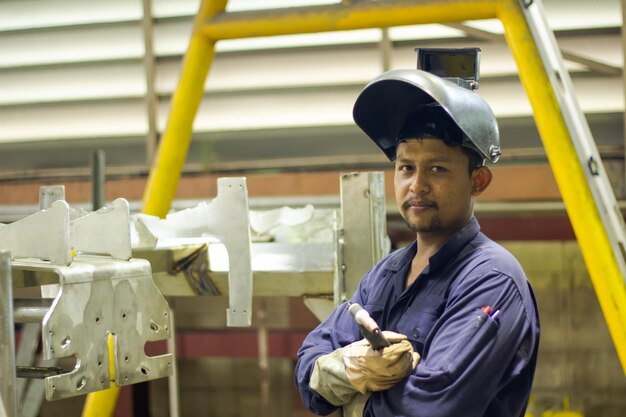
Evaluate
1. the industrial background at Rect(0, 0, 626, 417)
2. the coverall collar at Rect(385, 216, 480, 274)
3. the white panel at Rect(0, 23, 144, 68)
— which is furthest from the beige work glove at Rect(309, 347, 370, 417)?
the white panel at Rect(0, 23, 144, 68)

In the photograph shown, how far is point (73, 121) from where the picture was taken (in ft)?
22.5

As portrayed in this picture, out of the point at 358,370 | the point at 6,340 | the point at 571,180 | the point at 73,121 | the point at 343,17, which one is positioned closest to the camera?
the point at 358,370

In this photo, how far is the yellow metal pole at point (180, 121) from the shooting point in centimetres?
412

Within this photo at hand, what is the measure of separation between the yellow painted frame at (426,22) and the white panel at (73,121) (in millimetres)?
2590

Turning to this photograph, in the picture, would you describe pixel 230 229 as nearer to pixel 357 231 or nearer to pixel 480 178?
pixel 357 231

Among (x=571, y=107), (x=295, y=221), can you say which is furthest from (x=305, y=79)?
(x=571, y=107)

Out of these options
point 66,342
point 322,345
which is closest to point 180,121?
point 66,342

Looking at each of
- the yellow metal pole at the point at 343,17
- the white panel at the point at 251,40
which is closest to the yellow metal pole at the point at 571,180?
the yellow metal pole at the point at 343,17

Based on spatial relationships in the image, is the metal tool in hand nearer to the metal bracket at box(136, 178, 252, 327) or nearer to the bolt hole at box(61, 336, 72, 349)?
the bolt hole at box(61, 336, 72, 349)

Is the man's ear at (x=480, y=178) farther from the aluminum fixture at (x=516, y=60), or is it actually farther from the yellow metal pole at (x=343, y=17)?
the yellow metal pole at (x=343, y=17)

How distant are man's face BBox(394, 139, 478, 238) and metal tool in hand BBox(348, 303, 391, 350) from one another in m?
0.34

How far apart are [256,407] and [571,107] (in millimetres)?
3818

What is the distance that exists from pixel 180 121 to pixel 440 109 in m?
2.26

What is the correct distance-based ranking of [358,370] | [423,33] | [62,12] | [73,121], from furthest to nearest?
[73,121] → [62,12] → [423,33] → [358,370]
